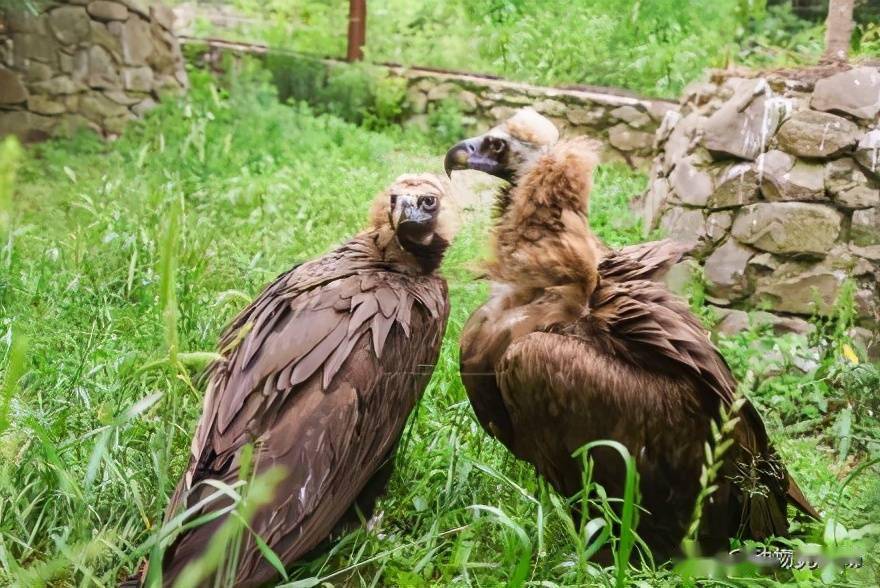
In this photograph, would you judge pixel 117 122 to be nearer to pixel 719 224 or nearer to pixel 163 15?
pixel 163 15

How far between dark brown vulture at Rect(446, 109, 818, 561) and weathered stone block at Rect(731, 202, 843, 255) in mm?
1598

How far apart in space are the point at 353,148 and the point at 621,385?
69.8 inches

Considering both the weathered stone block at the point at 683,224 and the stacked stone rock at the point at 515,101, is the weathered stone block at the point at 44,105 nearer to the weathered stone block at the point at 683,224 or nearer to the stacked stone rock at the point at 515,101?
the stacked stone rock at the point at 515,101

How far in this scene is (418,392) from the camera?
2219 mm

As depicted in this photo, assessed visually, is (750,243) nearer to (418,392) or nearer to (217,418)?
(418,392)

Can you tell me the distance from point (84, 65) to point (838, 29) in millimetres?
4548

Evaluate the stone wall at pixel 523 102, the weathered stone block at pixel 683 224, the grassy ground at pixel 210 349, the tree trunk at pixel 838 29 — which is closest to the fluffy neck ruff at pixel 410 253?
the grassy ground at pixel 210 349

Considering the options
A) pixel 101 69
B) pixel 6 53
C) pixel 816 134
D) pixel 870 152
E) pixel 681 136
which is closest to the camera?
pixel 870 152

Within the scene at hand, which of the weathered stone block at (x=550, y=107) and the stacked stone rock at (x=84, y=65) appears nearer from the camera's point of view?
the weathered stone block at (x=550, y=107)

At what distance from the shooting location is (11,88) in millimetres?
5414

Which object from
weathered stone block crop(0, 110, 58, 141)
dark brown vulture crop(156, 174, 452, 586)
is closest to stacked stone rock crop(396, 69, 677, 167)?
dark brown vulture crop(156, 174, 452, 586)

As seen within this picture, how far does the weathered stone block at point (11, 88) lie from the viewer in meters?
5.39

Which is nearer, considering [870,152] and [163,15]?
[870,152]

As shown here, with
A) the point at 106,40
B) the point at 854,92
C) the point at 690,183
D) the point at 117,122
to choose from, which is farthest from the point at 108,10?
the point at 854,92
